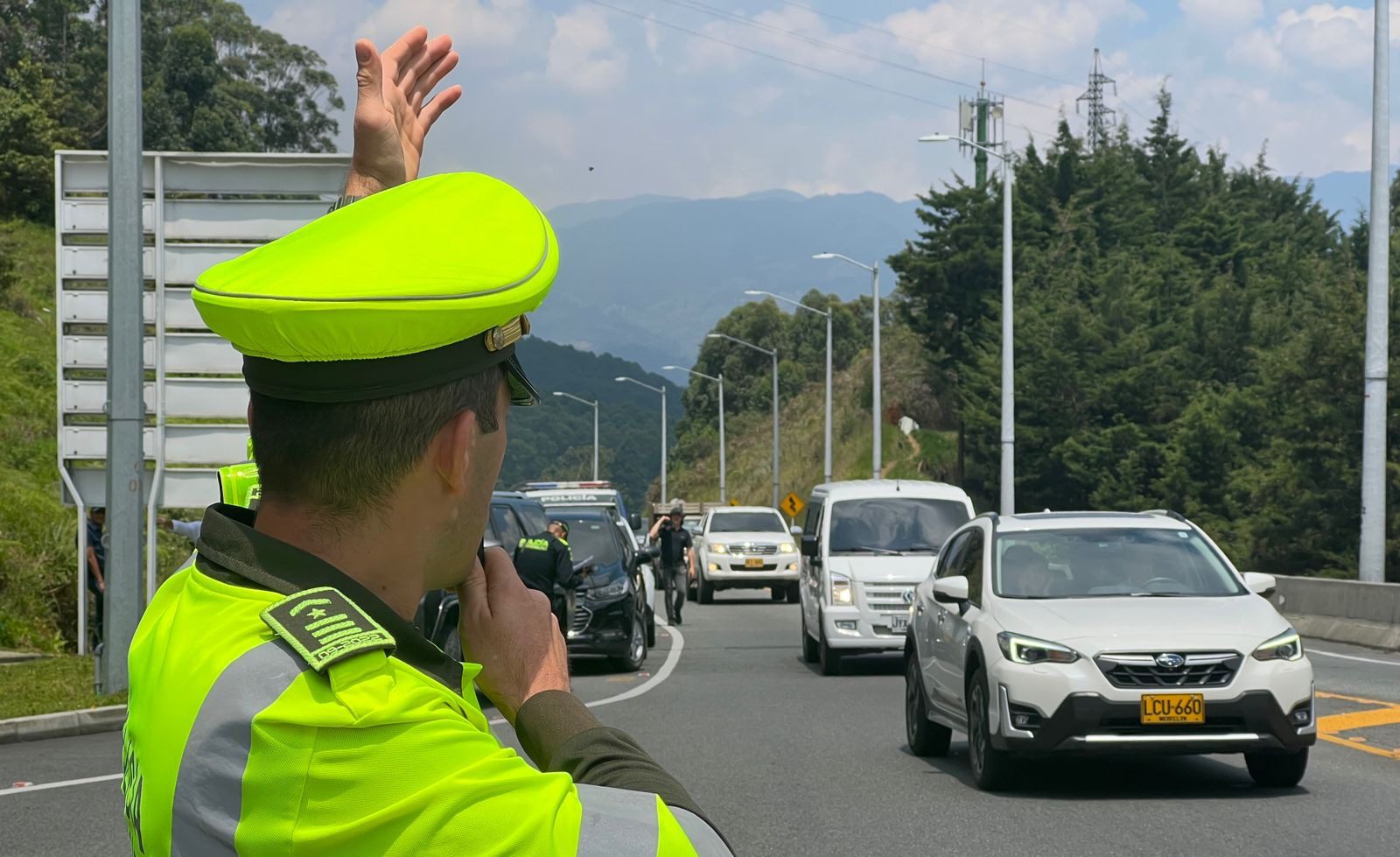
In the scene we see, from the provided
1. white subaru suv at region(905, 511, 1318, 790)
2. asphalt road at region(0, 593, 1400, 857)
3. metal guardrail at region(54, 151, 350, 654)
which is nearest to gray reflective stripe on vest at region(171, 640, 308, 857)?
asphalt road at region(0, 593, 1400, 857)

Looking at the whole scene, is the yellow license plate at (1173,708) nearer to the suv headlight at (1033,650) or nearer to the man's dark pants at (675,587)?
the suv headlight at (1033,650)

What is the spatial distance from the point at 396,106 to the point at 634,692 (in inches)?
570

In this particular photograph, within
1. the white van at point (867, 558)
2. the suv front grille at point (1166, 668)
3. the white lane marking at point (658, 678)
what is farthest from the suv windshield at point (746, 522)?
the suv front grille at point (1166, 668)

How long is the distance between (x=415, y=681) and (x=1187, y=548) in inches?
421

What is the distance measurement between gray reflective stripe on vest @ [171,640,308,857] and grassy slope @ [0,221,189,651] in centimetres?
2028

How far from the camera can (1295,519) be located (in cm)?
4431

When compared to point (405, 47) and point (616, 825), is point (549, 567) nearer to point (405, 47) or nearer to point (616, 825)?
point (405, 47)

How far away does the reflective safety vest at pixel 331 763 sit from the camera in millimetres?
1441

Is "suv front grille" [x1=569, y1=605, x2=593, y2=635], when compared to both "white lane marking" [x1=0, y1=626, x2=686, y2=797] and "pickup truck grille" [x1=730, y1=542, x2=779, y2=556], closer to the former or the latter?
"white lane marking" [x1=0, y1=626, x2=686, y2=797]

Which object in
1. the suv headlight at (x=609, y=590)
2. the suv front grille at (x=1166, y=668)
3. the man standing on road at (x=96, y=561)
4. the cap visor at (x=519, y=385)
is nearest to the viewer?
the cap visor at (x=519, y=385)

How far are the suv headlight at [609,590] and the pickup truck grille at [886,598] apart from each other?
99.8 inches

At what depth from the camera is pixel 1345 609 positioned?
22828 mm

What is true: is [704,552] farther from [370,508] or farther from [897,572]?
[370,508]

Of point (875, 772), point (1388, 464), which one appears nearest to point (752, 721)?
point (875, 772)
